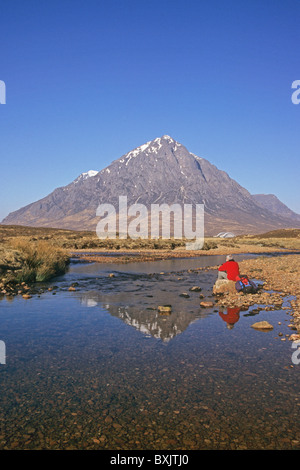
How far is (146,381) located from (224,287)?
12306 millimetres

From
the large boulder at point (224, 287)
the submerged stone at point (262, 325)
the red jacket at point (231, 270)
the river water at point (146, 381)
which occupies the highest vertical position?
the red jacket at point (231, 270)

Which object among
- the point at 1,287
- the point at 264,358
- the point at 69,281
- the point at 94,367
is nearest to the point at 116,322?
the point at 94,367

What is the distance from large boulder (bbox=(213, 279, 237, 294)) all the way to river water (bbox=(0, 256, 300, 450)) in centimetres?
407

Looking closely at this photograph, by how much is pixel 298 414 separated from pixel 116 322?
27.2 ft

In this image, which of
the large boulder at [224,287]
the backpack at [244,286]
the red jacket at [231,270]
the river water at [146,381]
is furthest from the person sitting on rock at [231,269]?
the river water at [146,381]

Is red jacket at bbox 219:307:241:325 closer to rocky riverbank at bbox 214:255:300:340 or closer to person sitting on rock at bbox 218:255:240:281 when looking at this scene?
rocky riverbank at bbox 214:255:300:340

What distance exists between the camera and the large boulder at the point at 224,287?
19.5 metres

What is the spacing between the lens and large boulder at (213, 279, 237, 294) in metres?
19.5

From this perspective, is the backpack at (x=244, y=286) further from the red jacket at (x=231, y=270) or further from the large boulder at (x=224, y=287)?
the red jacket at (x=231, y=270)

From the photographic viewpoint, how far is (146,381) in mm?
8430

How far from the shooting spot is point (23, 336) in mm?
12070

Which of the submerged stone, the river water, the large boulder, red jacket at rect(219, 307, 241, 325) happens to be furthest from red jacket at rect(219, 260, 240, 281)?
the submerged stone

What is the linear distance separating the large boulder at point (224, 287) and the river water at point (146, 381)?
407 centimetres

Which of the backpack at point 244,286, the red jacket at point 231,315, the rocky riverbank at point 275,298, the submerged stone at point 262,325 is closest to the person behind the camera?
the submerged stone at point 262,325
